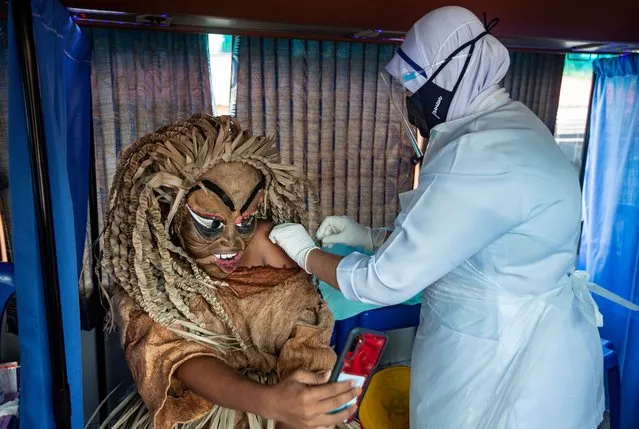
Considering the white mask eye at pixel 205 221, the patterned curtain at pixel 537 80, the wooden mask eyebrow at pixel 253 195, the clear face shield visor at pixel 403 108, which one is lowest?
the white mask eye at pixel 205 221

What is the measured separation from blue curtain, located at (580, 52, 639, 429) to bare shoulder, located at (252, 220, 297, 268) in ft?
6.34

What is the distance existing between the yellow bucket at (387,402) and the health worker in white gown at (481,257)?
0.42 metres

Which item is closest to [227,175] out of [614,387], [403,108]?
[403,108]

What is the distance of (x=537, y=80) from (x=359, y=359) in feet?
7.18

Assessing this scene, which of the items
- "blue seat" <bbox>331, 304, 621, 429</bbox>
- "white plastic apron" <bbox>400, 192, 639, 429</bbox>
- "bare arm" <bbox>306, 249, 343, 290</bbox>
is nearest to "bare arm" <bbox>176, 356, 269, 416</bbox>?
"bare arm" <bbox>306, 249, 343, 290</bbox>

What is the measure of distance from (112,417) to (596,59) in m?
2.70

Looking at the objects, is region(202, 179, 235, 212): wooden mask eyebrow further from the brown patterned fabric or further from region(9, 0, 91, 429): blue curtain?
region(9, 0, 91, 429): blue curtain

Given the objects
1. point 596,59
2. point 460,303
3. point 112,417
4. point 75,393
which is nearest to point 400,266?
→ point 460,303

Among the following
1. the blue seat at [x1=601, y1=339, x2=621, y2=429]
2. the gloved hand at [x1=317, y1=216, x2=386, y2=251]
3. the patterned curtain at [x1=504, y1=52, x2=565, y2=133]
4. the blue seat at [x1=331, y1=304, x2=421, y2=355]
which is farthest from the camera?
the patterned curtain at [x1=504, y1=52, x2=565, y2=133]

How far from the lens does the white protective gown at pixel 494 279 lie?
115 cm

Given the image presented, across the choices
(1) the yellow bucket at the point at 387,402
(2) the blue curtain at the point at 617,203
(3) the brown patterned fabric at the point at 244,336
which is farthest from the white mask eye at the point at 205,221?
(2) the blue curtain at the point at 617,203

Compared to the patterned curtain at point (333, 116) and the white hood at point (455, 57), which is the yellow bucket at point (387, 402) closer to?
the patterned curtain at point (333, 116)

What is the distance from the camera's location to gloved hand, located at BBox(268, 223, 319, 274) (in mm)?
1351

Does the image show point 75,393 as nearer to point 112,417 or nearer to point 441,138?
point 112,417
